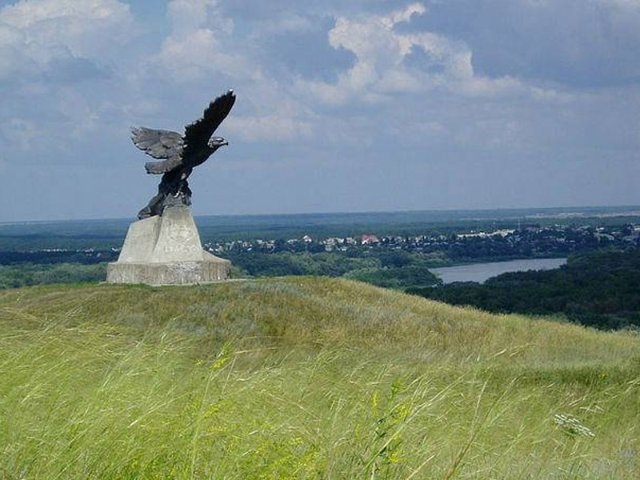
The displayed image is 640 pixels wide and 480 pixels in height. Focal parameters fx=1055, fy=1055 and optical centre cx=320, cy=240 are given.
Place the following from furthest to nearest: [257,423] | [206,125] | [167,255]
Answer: [167,255] → [206,125] → [257,423]

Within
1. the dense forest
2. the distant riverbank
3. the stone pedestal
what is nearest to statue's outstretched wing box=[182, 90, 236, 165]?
the stone pedestal

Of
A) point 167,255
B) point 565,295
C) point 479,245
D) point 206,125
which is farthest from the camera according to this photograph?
point 479,245

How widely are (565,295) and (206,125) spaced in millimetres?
18798

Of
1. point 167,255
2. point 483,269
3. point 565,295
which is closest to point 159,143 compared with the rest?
point 167,255

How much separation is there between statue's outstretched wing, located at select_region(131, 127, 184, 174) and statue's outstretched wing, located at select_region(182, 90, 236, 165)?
0.29 m

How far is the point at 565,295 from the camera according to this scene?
37469mm

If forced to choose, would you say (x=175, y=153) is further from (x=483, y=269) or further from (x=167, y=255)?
(x=483, y=269)

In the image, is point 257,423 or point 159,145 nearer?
point 257,423

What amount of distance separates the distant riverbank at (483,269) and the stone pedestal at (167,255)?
3024cm

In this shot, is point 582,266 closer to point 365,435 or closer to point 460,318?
point 460,318

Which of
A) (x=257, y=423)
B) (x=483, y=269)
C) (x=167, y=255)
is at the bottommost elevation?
(x=483, y=269)

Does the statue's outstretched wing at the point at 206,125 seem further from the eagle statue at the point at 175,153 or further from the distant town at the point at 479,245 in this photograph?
the distant town at the point at 479,245

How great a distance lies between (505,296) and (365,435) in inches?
1319

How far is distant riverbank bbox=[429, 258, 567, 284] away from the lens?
5559 cm
